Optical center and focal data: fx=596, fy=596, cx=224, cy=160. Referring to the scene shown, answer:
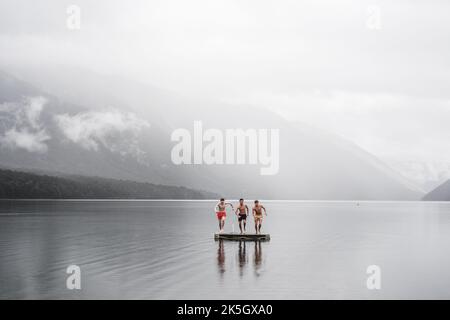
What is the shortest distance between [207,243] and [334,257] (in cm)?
1506

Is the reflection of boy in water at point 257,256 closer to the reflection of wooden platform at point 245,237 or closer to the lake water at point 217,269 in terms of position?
the lake water at point 217,269

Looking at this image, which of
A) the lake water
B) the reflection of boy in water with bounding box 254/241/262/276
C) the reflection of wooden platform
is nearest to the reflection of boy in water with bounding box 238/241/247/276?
the lake water

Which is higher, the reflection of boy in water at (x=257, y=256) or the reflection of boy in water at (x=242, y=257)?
the reflection of boy in water at (x=242, y=257)

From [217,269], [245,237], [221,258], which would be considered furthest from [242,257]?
[245,237]

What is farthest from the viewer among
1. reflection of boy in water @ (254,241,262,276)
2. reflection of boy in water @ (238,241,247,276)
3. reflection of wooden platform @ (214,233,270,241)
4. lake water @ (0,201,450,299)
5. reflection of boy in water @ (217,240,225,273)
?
reflection of wooden platform @ (214,233,270,241)

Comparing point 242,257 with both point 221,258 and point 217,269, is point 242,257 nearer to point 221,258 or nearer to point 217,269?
point 221,258

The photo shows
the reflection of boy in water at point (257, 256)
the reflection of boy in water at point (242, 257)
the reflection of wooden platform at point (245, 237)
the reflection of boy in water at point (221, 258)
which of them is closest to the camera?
the reflection of boy in water at point (242, 257)

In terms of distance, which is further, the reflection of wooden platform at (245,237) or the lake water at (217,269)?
the reflection of wooden platform at (245,237)

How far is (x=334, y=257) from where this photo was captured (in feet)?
157

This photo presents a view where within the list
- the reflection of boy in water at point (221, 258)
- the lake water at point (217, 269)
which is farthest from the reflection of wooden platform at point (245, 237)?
the reflection of boy in water at point (221, 258)

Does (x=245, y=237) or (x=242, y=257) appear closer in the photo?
(x=242, y=257)

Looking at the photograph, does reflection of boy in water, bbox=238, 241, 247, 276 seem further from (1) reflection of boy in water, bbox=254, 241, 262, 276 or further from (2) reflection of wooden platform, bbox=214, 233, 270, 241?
(1) reflection of boy in water, bbox=254, 241, 262, 276

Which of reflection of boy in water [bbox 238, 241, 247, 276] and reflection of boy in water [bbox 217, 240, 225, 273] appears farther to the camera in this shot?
reflection of boy in water [bbox 217, 240, 225, 273]
